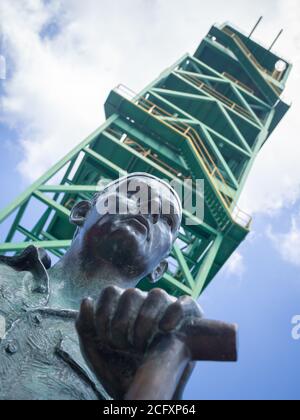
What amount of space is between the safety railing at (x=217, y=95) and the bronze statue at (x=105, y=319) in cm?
1141

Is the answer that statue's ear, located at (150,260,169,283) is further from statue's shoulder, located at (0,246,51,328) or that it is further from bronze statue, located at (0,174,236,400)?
statue's shoulder, located at (0,246,51,328)

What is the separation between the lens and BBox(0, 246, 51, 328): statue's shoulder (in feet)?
6.51

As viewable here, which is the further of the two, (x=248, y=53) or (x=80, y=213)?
(x=248, y=53)

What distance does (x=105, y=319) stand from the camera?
1291 mm

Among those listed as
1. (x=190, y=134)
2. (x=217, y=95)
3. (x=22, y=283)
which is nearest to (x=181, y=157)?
(x=190, y=134)

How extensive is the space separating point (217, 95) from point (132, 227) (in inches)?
475

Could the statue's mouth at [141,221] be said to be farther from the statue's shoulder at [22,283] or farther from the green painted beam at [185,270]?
the green painted beam at [185,270]

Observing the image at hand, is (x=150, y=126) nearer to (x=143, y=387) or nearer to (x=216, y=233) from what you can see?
(x=216, y=233)

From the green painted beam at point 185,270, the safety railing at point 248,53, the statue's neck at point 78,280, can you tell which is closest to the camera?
the statue's neck at point 78,280

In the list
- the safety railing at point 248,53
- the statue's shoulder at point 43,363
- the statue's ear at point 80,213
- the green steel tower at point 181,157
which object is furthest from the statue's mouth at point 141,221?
the safety railing at point 248,53

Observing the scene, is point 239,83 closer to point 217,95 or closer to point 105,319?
point 217,95

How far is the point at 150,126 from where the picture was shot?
10.2 meters

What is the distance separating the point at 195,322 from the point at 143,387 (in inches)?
8.4

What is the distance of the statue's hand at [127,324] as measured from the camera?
1265 mm
